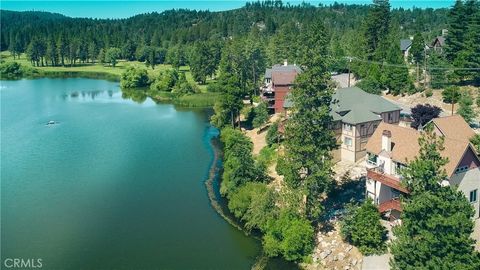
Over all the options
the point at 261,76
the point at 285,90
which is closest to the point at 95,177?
the point at 285,90

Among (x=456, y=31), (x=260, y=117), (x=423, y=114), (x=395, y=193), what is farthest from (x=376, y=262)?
(x=456, y=31)

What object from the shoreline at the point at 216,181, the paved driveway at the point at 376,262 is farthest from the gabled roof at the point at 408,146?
the shoreline at the point at 216,181

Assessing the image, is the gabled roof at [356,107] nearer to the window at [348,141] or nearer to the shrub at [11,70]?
the window at [348,141]

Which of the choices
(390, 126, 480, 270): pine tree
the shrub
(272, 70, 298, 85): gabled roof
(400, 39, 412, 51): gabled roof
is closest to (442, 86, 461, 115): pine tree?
(272, 70, 298, 85): gabled roof

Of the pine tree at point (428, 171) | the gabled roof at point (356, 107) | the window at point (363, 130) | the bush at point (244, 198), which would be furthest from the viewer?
the gabled roof at point (356, 107)

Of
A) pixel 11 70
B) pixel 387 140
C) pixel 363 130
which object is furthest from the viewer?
pixel 11 70

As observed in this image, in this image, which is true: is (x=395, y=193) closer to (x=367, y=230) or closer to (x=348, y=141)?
(x=367, y=230)

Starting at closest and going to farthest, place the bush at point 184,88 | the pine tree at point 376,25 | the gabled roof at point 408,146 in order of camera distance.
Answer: the gabled roof at point 408,146 < the pine tree at point 376,25 < the bush at point 184,88
